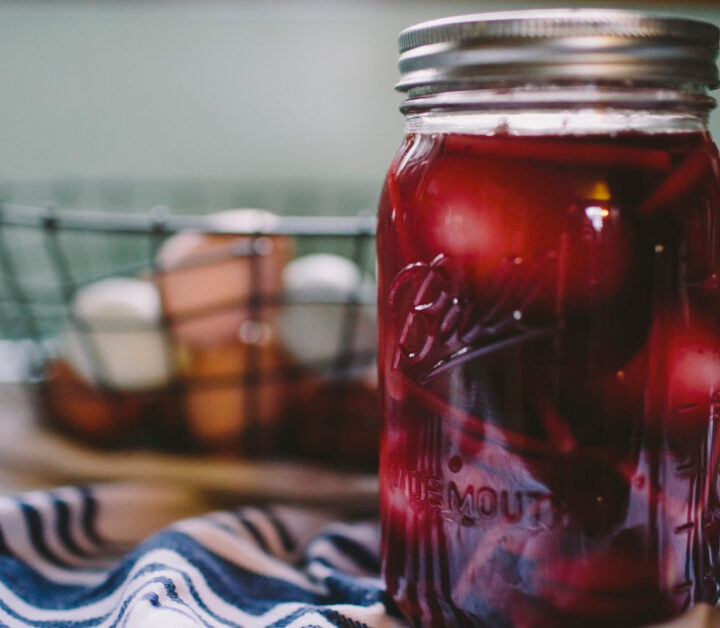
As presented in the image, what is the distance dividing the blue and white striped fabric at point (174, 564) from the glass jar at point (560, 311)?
8cm

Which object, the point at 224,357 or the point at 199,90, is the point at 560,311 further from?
the point at 199,90

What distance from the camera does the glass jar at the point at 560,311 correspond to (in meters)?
0.30

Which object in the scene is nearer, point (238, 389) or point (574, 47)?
point (574, 47)

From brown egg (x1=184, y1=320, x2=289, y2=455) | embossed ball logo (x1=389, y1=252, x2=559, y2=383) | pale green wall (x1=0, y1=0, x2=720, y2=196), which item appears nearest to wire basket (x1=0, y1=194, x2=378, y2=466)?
brown egg (x1=184, y1=320, x2=289, y2=455)

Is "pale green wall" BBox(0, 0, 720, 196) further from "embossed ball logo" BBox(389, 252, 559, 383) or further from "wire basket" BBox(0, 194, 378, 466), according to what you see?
"embossed ball logo" BBox(389, 252, 559, 383)

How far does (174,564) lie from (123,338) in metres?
0.18

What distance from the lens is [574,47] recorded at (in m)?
0.29

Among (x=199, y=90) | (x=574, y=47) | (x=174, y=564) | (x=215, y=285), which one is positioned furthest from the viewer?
(x=199, y=90)

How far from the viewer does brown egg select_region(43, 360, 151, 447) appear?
56cm

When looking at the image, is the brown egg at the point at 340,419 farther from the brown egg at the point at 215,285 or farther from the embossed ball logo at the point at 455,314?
the embossed ball logo at the point at 455,314

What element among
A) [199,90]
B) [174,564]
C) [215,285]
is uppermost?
[199,90]

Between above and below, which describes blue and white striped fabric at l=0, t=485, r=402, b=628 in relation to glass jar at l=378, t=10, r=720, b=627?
below

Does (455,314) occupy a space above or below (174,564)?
above

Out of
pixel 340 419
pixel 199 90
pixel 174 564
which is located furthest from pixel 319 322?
pixel 199 90
